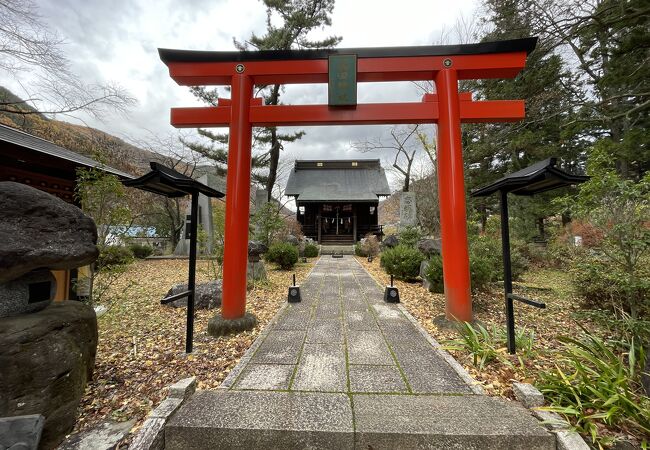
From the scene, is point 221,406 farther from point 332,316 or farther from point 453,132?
point 453,132

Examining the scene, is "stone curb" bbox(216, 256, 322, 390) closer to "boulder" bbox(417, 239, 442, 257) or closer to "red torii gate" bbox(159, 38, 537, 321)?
"red torii gate" bbox(159, 38, 537, 321)

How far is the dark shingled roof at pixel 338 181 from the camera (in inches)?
751

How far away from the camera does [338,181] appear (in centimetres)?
2133

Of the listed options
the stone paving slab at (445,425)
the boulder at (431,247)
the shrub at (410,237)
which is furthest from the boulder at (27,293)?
the shrub at (410,237)

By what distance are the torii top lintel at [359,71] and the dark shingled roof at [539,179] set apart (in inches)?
63.3

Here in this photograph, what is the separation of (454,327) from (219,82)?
5.30 metres

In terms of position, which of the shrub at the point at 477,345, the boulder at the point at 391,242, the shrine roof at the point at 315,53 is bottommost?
the shrub at the point at 477,345

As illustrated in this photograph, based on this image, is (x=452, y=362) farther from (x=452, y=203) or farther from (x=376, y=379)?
(x=452, y=203)

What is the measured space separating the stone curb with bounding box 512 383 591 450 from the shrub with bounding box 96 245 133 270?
5.09 m

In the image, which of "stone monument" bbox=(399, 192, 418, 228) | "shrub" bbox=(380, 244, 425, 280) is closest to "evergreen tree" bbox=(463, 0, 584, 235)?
"stone monument" bbox=(399, 192, 418, 228)

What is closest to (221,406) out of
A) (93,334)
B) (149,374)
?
(149,374)

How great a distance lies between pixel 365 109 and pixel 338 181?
57.4 feet

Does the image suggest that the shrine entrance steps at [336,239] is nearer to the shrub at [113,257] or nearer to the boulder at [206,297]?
the boulder at [206,297]

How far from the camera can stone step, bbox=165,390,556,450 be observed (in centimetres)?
177
